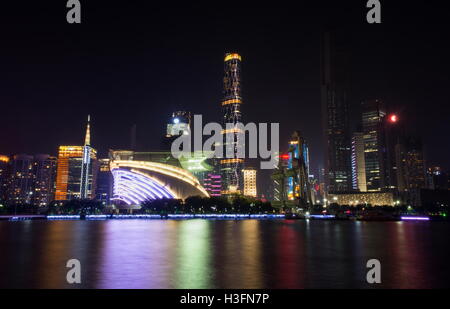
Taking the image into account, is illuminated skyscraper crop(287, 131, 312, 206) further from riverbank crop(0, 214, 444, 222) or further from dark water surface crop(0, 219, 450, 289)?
dark water surface crop(0, 219, 450, 289)

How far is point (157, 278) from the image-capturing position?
16.2 metres

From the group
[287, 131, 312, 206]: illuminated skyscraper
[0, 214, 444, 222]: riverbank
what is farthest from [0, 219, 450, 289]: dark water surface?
[287, 131, 312, 206]: illuminated skyscraper

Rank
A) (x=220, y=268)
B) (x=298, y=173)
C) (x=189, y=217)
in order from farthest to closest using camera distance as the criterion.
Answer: (x=298, y=173) → (x=189, y=217) → (x=220, y=268)

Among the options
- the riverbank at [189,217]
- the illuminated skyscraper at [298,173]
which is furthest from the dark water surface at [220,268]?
the illuminated skyscraper at [298,173]

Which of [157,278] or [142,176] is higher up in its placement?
[142,176]

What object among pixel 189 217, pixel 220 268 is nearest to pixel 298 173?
pixel 189 217

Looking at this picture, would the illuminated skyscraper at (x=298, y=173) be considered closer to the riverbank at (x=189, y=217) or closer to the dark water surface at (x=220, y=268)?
the riverbank at (x=189, y=217)

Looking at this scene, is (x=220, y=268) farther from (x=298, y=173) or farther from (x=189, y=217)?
(x=298, y=173)

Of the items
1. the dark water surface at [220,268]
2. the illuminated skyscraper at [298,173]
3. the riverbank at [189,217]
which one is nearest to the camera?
the dark water surface at [220,268]

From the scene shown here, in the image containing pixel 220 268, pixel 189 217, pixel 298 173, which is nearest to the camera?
pixel 220 268
